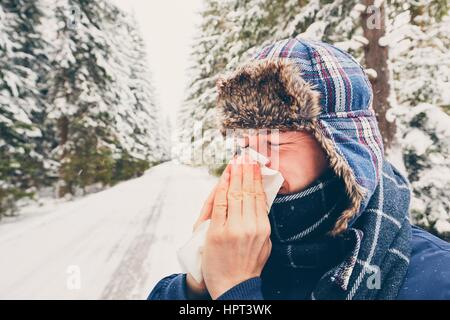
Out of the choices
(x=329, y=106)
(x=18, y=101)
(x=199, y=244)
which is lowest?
(x=199, y=244)

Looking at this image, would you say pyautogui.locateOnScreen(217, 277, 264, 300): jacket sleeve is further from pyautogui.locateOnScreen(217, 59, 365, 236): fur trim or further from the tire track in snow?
the tire track in snow

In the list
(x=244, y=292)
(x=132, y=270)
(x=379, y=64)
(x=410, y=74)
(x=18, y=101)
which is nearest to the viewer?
(x=244, y=292)

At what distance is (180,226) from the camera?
9.11m

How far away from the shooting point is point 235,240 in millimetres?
1081

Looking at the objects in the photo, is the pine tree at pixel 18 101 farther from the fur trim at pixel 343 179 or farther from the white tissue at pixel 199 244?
the fur trim at pixel 343 179

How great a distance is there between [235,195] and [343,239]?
46 cm

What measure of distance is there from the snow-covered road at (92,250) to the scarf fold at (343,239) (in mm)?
4256

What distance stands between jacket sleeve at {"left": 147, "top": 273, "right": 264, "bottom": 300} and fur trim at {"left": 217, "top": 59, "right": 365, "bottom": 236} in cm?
38

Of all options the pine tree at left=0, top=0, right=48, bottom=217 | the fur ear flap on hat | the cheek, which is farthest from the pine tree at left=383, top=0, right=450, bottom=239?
the pine tree at left=0, top=0, right=48, bottom=217

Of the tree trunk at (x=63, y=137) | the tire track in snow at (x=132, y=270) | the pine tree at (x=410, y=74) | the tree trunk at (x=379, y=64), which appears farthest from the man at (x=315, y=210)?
the tree trunk at (x=63, y=137)

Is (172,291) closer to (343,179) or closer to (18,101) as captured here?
(343,179)

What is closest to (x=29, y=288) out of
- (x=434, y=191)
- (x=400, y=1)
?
(x=434, y=191)

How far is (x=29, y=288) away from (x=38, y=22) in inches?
530

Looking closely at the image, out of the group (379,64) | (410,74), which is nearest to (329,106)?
(379,64)
